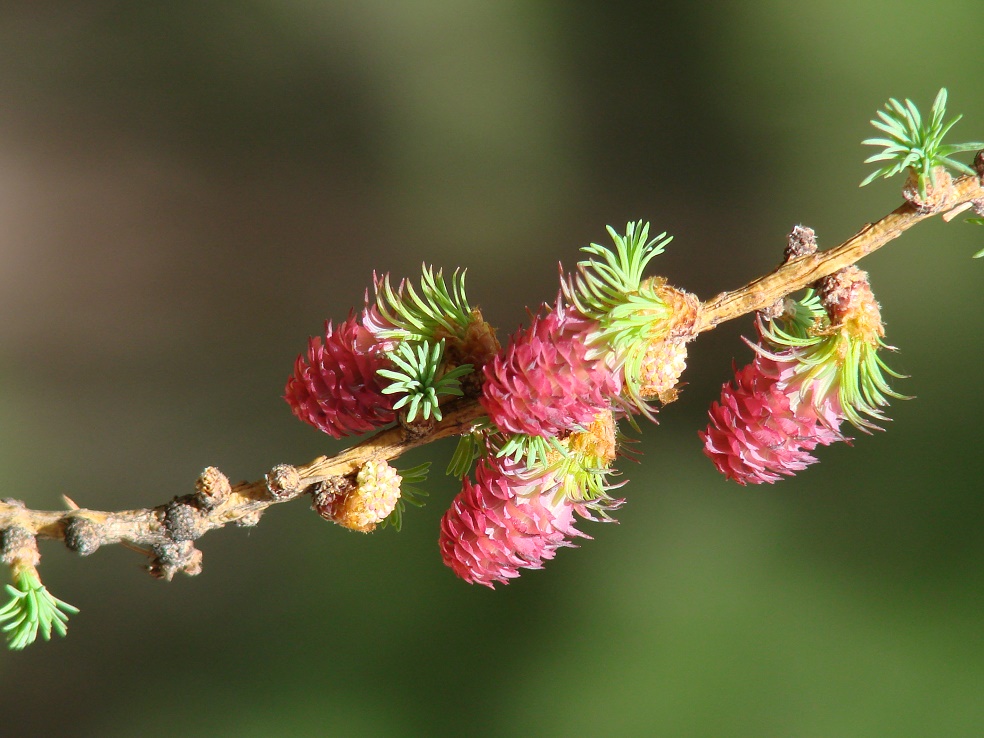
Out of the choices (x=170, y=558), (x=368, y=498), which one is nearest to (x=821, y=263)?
(x=368, y=498)

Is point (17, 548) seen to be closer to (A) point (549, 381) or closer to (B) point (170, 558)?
(B) point (170, 558)

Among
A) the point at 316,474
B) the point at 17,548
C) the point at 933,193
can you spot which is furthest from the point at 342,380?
the point at 933,193

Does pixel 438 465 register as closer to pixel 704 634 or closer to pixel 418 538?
pixel 418 538

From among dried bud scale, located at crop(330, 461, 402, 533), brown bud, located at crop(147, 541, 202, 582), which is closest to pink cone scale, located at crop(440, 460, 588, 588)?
dried bud scale, located at crop(330, 461, 402, 533)

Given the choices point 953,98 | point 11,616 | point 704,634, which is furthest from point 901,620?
point 11,616

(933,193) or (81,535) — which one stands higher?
(933,193)

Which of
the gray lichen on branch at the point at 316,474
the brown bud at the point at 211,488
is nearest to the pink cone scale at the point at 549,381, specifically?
the gray lichen on branch at the point at 316,474

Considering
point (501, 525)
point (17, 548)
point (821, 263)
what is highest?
point (821, 263)
